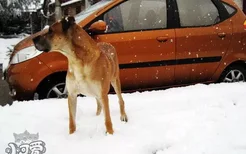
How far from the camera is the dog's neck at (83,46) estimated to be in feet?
10.1

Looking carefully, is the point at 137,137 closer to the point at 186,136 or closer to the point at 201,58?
the point at 186,136

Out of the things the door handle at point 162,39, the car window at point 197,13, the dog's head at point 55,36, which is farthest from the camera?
the car window at point 197,13

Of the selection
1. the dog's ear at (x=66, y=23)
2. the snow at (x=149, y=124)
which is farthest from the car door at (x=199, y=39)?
the dog's ear at (x=66, y=23)

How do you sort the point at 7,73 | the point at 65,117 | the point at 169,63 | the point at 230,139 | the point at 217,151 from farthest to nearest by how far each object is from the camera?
the point at 169,63, the point at 7,73, the point at 65,117, the point at 230,139, the point at 217,151

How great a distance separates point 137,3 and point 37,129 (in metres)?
2.83

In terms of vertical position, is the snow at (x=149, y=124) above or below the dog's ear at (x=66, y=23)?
below

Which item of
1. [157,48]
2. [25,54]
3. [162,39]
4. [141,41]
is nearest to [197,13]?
[162,39]

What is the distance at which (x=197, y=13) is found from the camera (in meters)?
5.61

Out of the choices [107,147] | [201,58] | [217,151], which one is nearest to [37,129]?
[107,147]

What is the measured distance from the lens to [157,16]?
17.6 feet

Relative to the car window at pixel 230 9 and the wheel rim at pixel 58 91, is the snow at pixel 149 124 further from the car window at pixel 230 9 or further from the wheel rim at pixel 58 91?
the car window at pixel 230 9

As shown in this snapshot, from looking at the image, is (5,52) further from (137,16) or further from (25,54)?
(137,16)

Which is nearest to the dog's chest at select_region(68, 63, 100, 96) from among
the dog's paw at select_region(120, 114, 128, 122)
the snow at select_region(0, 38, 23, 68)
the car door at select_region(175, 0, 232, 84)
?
the dog's paw at select_region(120, 114, 128, 122)

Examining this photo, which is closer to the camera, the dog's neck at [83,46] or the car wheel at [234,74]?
the dog's neck at [83,46]
